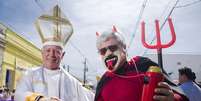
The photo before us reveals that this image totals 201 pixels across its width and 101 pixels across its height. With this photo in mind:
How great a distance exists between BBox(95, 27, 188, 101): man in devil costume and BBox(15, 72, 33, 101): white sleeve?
853mm

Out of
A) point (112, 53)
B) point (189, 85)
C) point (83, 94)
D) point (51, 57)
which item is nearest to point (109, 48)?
point (112, 53)

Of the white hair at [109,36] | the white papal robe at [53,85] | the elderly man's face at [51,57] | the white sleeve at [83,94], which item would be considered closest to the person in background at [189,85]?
the white sleeve at [83,94]

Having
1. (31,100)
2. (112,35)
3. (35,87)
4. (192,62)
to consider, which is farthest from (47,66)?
(192,62)

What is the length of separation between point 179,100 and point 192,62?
11496mm

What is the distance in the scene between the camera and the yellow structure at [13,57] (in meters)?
20.0

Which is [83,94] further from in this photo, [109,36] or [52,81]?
[109,36]

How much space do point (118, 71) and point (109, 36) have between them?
351 mm

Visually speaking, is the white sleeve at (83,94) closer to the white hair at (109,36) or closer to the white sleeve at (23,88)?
the white sleeve at (23,88)

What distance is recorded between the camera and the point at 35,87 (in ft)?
11.6

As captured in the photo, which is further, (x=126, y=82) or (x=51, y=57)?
(x=51, y=57)

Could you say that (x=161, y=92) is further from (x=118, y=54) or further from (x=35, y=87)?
(x=35, y=87)

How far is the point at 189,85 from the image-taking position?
17.6 feet

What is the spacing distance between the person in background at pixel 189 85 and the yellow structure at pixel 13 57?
13.7 m

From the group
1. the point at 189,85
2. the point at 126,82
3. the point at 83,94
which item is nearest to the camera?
the point at 126,82
